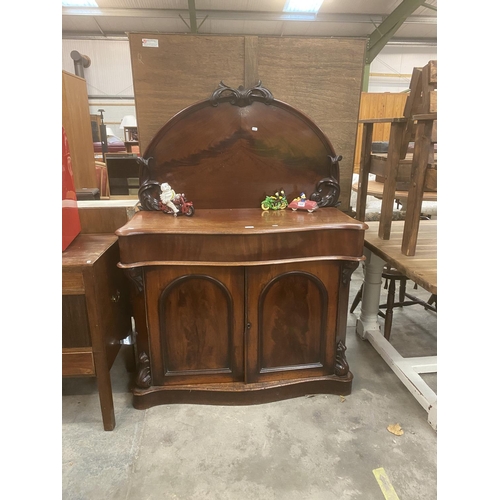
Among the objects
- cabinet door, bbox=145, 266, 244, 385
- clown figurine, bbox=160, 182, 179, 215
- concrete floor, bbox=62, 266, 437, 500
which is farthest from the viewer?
clown figurine, bbox=160, 182, 179, 215

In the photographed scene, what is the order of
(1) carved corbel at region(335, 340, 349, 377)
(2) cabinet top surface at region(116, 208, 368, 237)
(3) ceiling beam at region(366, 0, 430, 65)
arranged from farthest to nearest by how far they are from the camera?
(3) ceiling beam at region(366, 0, 430, 65) < (1) carved corbel at region(335, 340, 349, 377) < (2) cabinet top surface at region(116, 208, 368, 237)

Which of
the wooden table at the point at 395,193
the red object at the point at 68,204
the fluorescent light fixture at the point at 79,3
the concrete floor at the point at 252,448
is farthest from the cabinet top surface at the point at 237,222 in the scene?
the fluorescent light fixture at the point at 79,3

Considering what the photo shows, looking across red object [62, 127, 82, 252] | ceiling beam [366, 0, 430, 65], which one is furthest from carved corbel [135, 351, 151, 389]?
ceiling beam [366, 0, 430, 65]

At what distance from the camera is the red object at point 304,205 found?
6.22ft

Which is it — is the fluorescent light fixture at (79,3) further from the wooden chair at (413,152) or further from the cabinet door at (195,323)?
the cabinet door at (195,323)

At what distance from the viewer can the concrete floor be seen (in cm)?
147

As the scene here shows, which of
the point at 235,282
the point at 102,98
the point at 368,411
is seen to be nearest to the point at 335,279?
the point at 235,282

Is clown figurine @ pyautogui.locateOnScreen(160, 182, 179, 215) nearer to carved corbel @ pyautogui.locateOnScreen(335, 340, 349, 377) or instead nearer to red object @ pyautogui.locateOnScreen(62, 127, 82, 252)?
red object @ pyautogui.locateOnScreen(62, 127, 82, 252)

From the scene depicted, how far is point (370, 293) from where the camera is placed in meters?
2.42

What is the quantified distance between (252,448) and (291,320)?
61cm

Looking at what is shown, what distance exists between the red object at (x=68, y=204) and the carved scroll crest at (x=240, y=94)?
73 cm

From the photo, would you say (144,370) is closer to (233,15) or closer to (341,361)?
(341,361)

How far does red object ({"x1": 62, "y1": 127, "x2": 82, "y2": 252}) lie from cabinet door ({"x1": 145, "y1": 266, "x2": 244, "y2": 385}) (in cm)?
41

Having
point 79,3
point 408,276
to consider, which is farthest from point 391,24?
→ point 408,276
